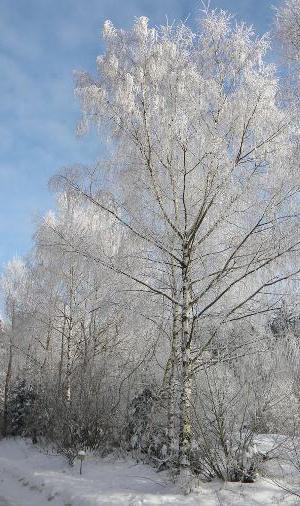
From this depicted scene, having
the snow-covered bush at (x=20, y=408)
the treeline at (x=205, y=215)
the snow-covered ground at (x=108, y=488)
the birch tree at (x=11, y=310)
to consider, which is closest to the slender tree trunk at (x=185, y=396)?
the treeline at (x=205, y=215)

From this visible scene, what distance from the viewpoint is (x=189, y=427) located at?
25.1 ft

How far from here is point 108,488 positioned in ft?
26.7

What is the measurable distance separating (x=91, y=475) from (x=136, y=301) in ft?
12.6

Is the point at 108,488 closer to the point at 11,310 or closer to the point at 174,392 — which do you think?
the point at 174,392

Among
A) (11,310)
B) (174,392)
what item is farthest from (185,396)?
(11,310)

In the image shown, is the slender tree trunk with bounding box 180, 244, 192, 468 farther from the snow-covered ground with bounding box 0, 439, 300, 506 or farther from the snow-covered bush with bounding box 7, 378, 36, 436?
the snow-covered bush with bounding box 7, 378, 36, 436

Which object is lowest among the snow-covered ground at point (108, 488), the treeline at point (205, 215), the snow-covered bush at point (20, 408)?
the snow-covered ground at point (108, 488)

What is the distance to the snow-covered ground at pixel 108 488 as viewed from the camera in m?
6.92

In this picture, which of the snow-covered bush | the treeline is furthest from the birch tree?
the treeline

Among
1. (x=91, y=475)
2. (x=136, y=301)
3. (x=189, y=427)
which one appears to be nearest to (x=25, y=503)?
(x=91, y=475)

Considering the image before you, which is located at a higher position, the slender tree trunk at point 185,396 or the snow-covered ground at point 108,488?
the slender tree trunk at point 185,396

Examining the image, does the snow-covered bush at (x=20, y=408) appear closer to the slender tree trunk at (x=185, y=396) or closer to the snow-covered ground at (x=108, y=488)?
the snow-covered ground at (x=108, y=488)

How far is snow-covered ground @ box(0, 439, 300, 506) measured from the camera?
6.92 m

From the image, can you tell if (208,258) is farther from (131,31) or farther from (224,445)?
(131,31)
